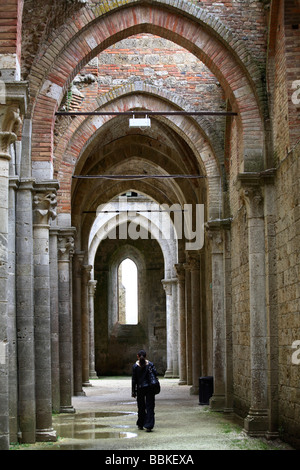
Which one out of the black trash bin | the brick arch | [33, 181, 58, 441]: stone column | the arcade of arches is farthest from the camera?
the black trash bin

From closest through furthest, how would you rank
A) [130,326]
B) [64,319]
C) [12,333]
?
1. [12,333]
2. [64,319]
3. [130,326]

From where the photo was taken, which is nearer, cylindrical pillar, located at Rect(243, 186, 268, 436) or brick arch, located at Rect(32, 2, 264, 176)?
cylindrical pillar, located at Rect(243, 186, 268, 436)

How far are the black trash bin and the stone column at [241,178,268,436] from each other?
521 centimetres

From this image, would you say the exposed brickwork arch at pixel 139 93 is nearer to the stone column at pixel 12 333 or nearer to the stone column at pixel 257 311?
the stone column at pixel 257 311

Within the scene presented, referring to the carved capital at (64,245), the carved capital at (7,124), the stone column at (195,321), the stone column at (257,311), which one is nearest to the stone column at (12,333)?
the carved capital at (7,124)

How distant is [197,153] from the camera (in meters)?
18.4

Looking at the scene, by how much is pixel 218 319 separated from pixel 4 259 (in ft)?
31.9

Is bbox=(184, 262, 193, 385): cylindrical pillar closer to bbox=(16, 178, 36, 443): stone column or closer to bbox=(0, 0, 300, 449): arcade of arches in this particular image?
bbox=(0, 0, 300, 449): arcade of arches

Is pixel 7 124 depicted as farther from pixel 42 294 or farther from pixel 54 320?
pixel 54 320

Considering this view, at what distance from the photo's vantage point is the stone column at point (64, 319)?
57.9ft

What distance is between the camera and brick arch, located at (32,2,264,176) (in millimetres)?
13016

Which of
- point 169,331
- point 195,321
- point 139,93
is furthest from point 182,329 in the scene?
point 139,93

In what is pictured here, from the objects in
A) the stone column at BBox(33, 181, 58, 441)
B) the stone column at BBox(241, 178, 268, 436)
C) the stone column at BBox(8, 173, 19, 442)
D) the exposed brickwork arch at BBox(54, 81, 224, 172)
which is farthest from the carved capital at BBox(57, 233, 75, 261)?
the stone column at BBox(8, 173, 19, 442)
